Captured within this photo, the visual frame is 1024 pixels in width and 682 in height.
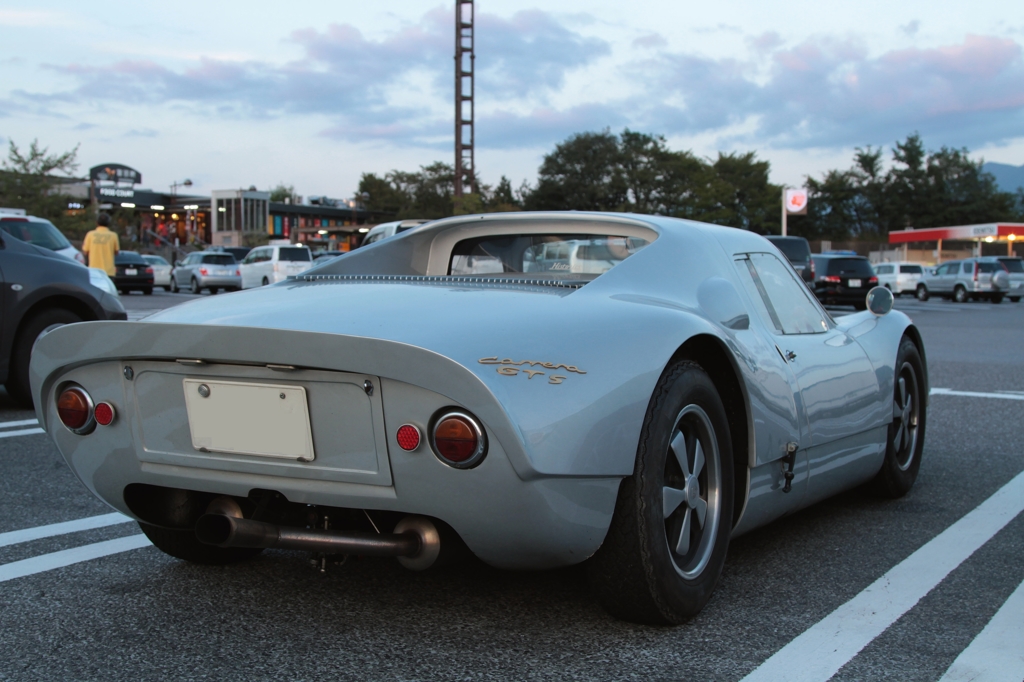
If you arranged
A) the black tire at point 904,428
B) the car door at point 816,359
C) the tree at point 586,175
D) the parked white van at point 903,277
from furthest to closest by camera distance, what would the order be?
the tree at point 586,175, the parked white van at point 903,277, the black tire at point 904,428, the car door at point 816,359

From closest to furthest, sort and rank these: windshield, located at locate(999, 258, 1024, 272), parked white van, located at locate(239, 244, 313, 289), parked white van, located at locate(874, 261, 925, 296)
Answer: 1. parked white van, located at locate(239, 244, 313, 289)
2. windshield, located at locate(999, 258, 1024, 272)
3. parked white van, located at locate(874, 261, 925, 296)

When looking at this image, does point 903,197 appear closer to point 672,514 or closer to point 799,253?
point 799,253

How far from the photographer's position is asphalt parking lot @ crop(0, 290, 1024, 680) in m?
2.51

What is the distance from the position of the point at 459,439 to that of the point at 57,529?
227 cm

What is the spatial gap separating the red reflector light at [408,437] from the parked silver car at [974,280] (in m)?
34.6

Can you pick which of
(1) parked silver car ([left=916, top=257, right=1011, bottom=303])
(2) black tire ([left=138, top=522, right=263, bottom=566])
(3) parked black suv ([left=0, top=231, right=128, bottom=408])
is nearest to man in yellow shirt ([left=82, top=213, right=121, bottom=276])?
(3) parked black suv ([left=0, top=231, right=128, bottom=408])

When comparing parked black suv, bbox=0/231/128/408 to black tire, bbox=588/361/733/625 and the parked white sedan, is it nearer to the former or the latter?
black tire, bbox=588/361/733/625

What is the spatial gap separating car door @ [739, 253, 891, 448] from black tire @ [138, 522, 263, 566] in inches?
76.2

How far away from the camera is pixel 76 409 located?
279 centimetres

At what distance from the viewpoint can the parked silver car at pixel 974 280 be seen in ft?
109

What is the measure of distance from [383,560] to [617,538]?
3.67 feet

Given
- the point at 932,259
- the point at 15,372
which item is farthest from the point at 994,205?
the point at 15,372

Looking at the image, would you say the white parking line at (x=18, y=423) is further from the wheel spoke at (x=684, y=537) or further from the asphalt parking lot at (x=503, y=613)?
the wheel spoke at (x=684, y=537)

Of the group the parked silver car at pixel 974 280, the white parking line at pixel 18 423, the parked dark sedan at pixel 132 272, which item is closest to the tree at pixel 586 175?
the parked silver car at pixel 974 280
